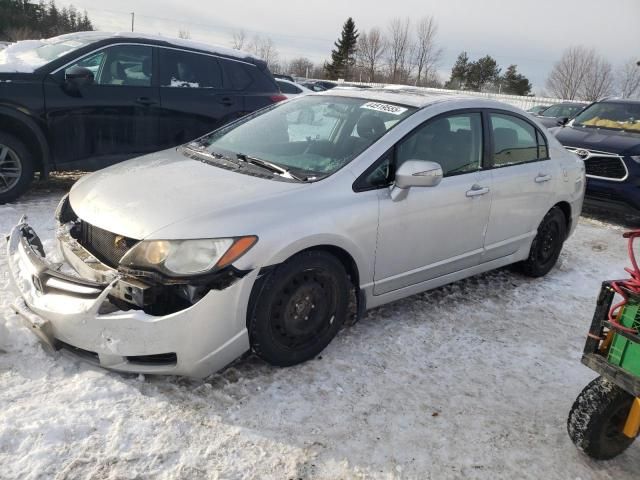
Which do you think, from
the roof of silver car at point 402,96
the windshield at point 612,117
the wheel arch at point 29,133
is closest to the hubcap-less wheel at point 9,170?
the wheel arch at point 29,133

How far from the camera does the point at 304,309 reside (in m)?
3.11

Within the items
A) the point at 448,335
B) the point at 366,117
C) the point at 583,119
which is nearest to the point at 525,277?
the point at 448,335

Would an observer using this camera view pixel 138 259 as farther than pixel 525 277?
No

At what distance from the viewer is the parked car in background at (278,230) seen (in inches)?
105

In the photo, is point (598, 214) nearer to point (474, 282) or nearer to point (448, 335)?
point (474, 282)

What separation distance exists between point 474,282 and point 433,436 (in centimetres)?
239

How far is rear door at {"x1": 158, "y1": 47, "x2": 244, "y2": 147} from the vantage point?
255 inches

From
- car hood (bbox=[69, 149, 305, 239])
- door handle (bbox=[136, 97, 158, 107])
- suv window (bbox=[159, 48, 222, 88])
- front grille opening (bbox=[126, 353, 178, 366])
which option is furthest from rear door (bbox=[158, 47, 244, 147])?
front grille opening (bbox=[126, 353, 178, 366])

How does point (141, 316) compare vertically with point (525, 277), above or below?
above

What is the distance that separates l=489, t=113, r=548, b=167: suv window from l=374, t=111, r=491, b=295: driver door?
22cm

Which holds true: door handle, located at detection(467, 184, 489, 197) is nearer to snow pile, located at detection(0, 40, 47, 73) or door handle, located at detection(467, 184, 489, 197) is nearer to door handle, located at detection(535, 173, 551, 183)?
door handle, located at detection(535, 173, 551, 183)

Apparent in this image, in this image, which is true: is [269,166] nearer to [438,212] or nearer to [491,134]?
[438,212]

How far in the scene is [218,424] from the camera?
8.64ft

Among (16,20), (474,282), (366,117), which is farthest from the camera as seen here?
(16,20)
